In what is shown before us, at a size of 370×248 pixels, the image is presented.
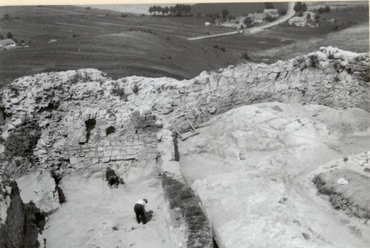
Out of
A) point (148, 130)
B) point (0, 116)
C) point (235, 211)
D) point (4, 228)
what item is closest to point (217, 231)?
point (235, 211)

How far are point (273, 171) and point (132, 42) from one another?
947 centimetres

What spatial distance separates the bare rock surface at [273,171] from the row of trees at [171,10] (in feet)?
14.8

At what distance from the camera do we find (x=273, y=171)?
389 inches

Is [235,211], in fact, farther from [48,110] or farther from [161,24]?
[161,24]

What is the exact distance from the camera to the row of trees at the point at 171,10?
11.6 metres

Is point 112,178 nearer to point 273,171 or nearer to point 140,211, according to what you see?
point 140,211

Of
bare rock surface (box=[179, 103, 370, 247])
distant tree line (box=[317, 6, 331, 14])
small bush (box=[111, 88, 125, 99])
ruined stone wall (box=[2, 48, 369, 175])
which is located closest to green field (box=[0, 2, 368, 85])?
distant tree line (box=[317, 6, 331, 14])

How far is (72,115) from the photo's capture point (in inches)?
480

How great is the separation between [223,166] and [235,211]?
11.5 feet

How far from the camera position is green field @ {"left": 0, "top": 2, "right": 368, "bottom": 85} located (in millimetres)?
12328

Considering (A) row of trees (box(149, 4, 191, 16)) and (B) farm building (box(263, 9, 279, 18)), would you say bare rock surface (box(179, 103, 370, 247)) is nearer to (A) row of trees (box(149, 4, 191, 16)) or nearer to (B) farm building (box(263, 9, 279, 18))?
(B) farm building (box(263, 9, 279, 18))

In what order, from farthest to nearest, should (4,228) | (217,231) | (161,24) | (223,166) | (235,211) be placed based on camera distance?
(161,24)
(223,166)
(235,211)
(217,231)
(4,228)

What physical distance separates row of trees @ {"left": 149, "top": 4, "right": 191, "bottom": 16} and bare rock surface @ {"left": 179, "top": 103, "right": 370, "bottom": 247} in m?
4.52

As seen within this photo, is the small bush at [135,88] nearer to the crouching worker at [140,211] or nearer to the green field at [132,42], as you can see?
the green field at [132,42]
